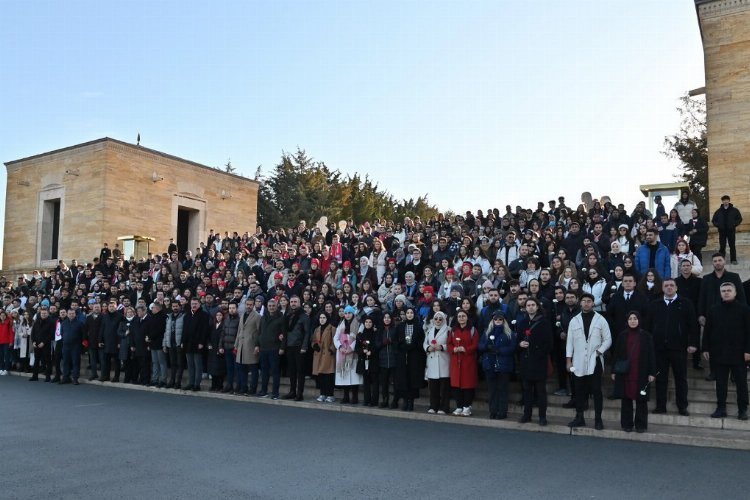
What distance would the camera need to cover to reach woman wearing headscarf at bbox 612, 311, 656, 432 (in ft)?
26.9

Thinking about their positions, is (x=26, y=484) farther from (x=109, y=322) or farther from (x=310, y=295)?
(x=109, y=322)

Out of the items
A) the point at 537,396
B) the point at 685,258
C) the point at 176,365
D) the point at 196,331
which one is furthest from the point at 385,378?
the point at 176,365

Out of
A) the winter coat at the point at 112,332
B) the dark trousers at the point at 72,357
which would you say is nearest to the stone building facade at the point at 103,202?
the dark trousers at the point at 72,357

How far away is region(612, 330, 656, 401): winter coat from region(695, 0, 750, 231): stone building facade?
32.4 ft

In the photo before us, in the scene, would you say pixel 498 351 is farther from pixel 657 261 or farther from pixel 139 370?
pixel 139 370

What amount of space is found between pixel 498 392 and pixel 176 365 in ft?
26.1

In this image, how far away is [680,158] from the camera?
32.9 metres

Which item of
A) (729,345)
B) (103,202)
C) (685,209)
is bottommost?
(729,345)

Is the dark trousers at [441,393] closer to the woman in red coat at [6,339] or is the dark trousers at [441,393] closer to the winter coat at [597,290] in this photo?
the winter coat at [597,290]

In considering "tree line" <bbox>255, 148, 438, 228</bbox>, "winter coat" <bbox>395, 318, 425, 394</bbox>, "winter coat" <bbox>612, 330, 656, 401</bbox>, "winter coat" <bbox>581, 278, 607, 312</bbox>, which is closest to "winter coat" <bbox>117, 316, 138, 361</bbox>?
"winter coat" <bbox>395, 318, 425, 394</bbox>

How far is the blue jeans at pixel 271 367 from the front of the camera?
40.4 ft

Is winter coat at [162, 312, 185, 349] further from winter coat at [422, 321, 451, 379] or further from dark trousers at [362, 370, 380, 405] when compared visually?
winter coat at [422, 321, 451, 379]

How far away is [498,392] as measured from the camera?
966cm

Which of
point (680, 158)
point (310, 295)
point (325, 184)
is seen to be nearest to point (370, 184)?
point (325, 184)
